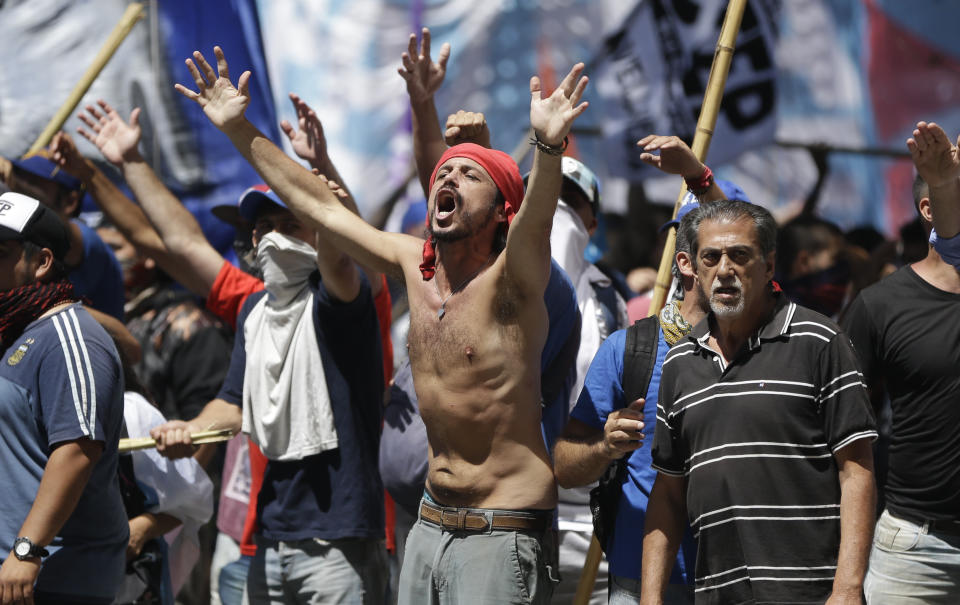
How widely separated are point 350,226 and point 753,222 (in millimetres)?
1441

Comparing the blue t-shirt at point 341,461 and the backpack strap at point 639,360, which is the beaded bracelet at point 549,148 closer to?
the backpack strap at point 639,360

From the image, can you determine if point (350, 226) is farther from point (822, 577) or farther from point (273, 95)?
point (273, 95)

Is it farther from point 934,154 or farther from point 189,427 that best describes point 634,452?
point 189,427

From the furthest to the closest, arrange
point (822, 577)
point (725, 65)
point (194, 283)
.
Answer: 1. point (194, 283)
2. point (725, 65)
3. point (822, 577)

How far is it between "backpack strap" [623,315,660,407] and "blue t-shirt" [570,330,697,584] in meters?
0.02

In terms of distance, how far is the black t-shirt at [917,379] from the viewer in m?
4.45

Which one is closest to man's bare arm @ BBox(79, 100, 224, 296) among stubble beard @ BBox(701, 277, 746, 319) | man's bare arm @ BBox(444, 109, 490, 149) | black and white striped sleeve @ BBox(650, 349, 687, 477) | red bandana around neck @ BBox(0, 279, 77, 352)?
red bandana around neck @ BBox(0, 279, 77, 352)

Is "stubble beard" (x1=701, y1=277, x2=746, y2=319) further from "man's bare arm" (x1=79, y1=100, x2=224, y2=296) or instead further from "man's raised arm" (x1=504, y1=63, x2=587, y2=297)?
"man's bare arm" (x1=79, y1=100, x2=224, y2=296)

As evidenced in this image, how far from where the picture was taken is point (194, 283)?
5.73m

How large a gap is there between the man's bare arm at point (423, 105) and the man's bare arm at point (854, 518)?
2.13 metres

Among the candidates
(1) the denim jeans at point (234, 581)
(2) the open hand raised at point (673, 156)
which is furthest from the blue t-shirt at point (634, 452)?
(1) the denim jeans at point (234, 581)

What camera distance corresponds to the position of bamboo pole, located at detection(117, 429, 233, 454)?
196 inches

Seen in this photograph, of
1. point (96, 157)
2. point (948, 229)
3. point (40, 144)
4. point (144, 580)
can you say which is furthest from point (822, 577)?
point (96, 157)

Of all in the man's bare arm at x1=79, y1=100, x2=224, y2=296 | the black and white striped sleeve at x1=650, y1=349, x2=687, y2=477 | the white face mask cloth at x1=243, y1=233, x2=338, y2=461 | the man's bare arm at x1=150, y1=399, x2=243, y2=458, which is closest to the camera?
the black and white striped sleeve at x1=650, y1=349, x2=687, y2=477
